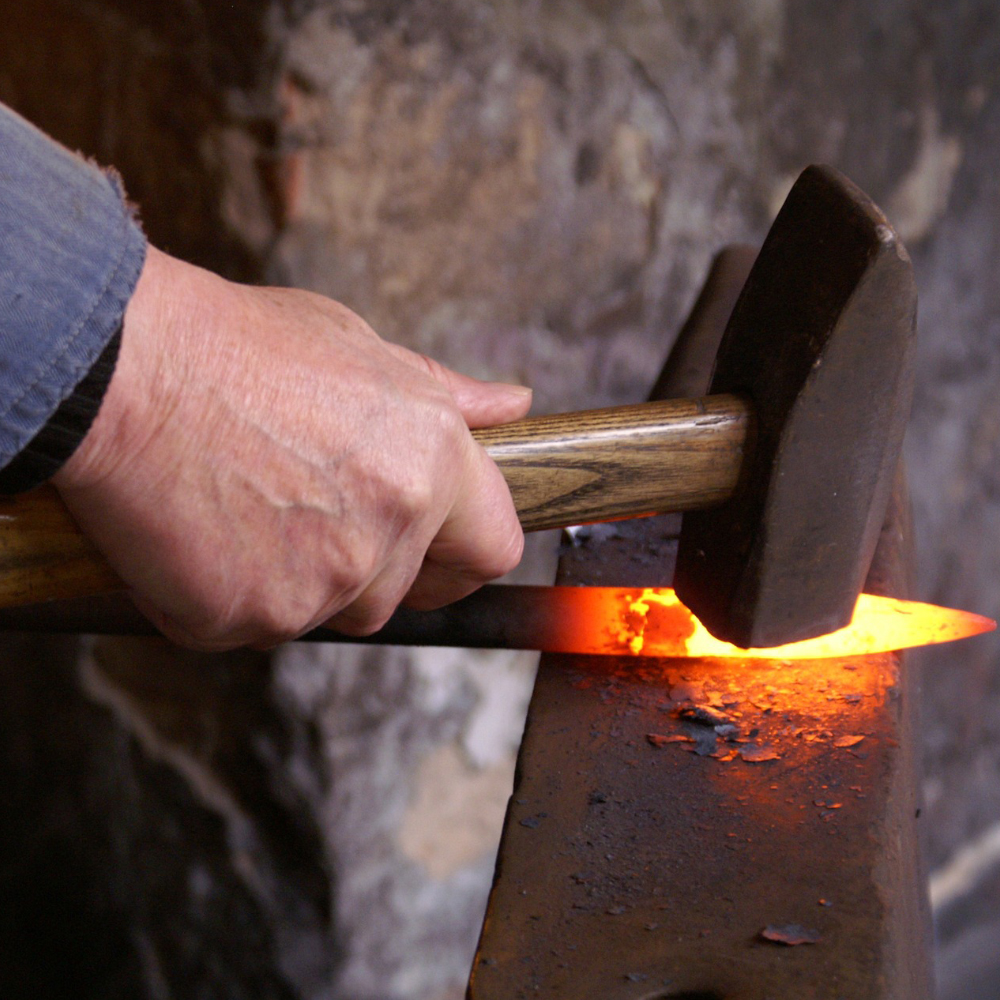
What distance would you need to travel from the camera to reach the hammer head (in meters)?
0.73

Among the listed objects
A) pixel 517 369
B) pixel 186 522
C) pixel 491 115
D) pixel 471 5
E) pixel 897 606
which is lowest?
pixel 517 369

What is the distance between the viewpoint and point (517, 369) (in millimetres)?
1490

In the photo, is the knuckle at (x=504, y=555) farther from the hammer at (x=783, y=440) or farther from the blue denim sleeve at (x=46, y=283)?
the blue denim sleeve at (x=46, y=283)

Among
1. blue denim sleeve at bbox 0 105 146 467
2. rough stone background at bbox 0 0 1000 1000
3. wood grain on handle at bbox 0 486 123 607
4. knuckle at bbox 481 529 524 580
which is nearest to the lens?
blue denim sleeve at bbox 0 105 146 467

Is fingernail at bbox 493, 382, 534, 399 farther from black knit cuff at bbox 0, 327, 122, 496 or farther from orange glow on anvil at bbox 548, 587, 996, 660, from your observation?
black knit cuff at bbox 0, 327, 122, 496

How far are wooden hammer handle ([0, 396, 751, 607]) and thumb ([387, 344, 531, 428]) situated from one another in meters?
0.03

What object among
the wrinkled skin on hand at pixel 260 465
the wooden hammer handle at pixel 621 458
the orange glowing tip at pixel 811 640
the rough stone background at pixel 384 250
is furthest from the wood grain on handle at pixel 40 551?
the rough stone background at pixel 384 250

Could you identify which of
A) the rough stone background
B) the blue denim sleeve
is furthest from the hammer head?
the rough stone background

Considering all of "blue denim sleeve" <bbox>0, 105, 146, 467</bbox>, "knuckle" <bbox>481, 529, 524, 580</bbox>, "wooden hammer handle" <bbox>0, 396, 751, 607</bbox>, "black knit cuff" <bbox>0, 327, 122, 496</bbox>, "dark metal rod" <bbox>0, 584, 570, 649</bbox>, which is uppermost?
"blue denim sleeve" <bbox>0, 105, 146, 467</bbox>

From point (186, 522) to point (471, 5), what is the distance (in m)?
0.92

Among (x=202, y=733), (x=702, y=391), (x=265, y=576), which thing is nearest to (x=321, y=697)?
(x=202, y=733)

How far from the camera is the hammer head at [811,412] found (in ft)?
2.40

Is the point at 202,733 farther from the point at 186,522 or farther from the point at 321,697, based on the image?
the point at 186,522

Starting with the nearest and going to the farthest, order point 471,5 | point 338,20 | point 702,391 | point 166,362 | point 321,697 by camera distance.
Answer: point 166,362
point 702,391
point 338,20
point 471,5
point 321,697
